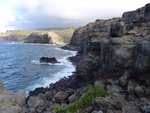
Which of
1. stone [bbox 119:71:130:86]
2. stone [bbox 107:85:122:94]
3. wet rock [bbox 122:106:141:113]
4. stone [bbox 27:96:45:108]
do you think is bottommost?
stone [bbox 27:96:45:108]

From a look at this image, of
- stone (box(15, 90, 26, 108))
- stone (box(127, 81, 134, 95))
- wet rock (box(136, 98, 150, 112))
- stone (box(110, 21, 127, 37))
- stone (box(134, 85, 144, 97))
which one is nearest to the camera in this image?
wet rock (box(136, 98, 150, 112))

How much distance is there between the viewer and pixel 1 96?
848 inches

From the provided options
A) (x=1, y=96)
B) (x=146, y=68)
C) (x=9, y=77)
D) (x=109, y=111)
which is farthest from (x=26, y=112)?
(x=9, y=77)

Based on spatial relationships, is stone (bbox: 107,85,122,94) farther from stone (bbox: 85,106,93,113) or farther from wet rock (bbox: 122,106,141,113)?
stone (bbox: 85,106,93,113)

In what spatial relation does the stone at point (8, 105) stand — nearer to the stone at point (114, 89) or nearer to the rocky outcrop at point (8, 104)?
the rocky outcrop at point (8, 104)

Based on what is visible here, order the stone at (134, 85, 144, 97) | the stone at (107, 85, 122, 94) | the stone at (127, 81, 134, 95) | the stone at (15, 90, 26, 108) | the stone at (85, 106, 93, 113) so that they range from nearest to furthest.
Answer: the stone at (134, 85, 144, 97) → the stone at (85, 106, 93, 113) → the stone at (127, 81, 134, 95) → the stone at (107, 85, 122, 94) → the stone at (15, 90, 26, 108)

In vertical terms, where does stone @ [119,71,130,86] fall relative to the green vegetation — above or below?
above

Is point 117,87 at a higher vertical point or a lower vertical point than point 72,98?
higher

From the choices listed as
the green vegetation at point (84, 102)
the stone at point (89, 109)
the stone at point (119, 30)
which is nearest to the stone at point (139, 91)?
the green vegetation at point (84, 102)

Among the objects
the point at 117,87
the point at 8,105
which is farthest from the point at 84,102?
the point at 8,105

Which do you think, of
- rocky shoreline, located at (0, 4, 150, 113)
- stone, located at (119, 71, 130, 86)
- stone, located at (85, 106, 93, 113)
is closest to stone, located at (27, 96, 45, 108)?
rocky shoreline, located at (0, 4, 150, 113)

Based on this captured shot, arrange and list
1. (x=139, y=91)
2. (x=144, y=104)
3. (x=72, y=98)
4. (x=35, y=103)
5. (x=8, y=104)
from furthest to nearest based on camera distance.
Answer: (x=35, y=103), (x=72, y=98), (x=8, y=104), (x=139, y=91), (x=144, y=104)

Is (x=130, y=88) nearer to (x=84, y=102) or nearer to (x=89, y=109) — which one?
(x=89, y=109)

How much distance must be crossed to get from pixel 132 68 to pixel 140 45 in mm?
2348
